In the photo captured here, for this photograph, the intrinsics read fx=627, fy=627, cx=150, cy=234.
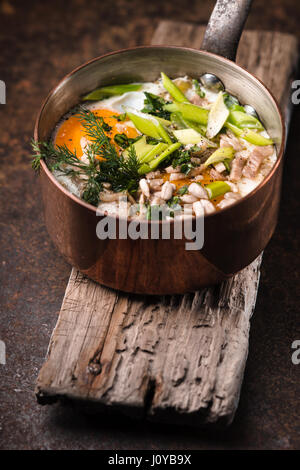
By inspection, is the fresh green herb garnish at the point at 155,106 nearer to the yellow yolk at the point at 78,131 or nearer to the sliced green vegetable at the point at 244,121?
the yellow yolk at the point at 78,131

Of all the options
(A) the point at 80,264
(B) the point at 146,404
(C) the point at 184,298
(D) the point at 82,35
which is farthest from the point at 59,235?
(D) the point at 82,35

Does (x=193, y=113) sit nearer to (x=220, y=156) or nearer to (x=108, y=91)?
(x=220, y=156)

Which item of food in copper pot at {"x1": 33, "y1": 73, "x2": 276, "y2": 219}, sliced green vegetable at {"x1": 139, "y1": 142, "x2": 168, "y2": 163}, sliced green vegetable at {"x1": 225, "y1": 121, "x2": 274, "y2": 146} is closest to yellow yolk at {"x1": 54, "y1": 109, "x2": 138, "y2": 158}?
food in copper pot at {"x1": 33, "y1": 73, "x2": 276, "y2": 219}

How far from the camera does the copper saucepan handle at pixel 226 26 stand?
6.95ft

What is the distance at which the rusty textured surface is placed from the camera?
1.84 m

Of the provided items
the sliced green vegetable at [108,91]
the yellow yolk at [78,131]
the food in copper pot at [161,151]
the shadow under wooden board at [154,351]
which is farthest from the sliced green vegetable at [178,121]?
the shadow under wooden board at [154,351]

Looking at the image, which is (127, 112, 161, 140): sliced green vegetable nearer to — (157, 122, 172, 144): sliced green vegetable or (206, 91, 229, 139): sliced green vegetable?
(157, 122, 172, 144): sliced green vegetable

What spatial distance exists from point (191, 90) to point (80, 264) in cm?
77

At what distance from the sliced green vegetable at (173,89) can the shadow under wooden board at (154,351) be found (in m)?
0.62

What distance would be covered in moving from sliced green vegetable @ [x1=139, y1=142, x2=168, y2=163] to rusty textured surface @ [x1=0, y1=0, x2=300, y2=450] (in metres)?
0.55

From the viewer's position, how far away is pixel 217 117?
6.70ft

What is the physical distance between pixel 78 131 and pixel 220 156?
483mm

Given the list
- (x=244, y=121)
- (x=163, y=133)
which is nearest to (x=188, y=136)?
(x=163, y=133)

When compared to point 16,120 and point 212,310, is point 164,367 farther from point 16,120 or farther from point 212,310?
point 16,120
